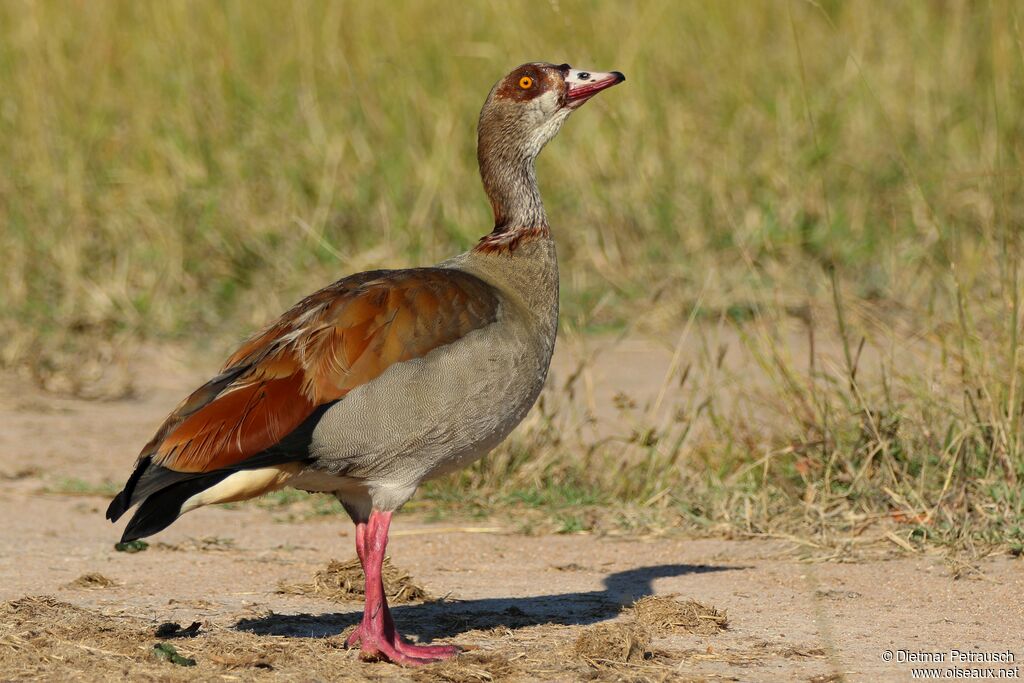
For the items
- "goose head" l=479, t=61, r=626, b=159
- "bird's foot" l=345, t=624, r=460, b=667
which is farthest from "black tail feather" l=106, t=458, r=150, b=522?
"goose head" l=479, t=61, r=626, b=159

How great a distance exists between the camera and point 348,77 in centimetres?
1093

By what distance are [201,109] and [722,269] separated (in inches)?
148

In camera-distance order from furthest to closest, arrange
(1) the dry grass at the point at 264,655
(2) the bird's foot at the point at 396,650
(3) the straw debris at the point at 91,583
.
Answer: (3) the straw debris at the point at 91,583 < (2) the bird's foot at the point at 396,650 < (1) the dry grass at the point at 264,655

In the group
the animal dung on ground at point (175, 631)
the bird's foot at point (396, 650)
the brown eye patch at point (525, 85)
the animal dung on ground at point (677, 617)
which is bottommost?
the animal dung on ground at point (677, 617)

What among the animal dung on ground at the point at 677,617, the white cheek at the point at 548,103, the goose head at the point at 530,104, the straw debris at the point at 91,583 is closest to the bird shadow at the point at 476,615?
the animal dung on ground at the point at 677,617

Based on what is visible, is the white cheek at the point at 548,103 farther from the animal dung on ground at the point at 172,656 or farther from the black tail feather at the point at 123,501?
the animal dung on ground at the point at 172,656

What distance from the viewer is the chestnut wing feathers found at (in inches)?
167

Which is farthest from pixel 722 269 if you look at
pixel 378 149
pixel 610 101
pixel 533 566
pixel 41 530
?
pixel 41 530

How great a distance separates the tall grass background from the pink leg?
7.93ft

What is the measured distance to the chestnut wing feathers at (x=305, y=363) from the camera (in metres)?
4.25

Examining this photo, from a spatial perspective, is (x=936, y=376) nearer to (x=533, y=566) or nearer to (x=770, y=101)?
(x=533, y=566)

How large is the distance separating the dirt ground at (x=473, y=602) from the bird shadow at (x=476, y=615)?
1 cm

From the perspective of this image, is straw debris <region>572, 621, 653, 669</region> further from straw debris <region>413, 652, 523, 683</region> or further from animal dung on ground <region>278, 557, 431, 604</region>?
animal dung on ground <region>278, 557, 431, 604</region>

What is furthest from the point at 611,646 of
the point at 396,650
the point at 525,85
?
the point at 525,85
